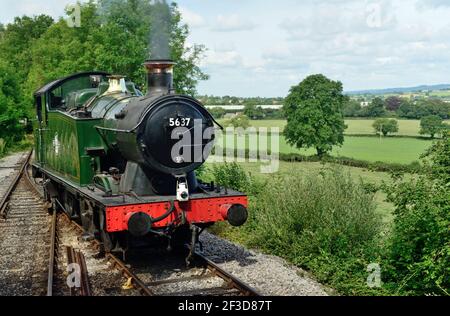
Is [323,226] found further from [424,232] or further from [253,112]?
[253,112]

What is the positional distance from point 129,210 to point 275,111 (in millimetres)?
51215

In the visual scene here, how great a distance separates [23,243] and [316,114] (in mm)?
37142

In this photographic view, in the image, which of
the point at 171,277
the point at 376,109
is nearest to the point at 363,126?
the point at 376,109

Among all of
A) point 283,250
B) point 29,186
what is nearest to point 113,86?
point 283,250

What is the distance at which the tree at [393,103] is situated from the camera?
190ft

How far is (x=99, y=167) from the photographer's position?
9.54 m

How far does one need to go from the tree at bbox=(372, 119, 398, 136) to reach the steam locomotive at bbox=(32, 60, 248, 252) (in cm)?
4080

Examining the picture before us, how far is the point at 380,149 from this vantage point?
4056 centimetres

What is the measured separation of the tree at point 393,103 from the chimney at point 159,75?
50.9 meters

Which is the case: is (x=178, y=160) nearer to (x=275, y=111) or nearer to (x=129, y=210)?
(x=129, y=210)

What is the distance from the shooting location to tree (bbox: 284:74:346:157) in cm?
4481

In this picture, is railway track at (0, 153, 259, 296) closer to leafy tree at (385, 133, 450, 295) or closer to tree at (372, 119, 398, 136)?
leafy tree at (385, 133, 450, 295)

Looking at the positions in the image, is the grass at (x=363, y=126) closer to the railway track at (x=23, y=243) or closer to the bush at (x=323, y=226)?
the railway track at (x=23, y=243)

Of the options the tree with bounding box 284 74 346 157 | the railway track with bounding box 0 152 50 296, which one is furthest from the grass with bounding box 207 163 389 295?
the tree with bounding box 284 74 346 157
